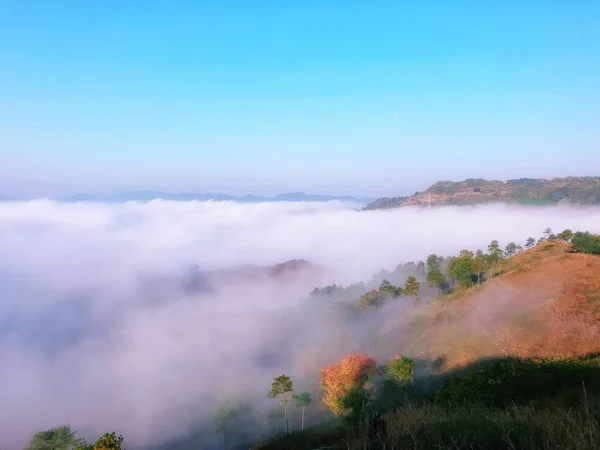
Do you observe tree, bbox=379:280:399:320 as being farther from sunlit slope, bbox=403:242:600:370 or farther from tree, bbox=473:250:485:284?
tree, bbox=473:250:485:284

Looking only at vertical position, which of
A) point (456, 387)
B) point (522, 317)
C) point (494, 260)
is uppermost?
point (494, 260)

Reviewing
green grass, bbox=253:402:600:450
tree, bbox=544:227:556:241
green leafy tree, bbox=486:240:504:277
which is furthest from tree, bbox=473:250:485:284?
green grass, bbox=253:402:600:450

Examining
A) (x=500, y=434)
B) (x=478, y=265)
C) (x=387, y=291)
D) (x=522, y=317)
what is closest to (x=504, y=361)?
(x=522, y=317)

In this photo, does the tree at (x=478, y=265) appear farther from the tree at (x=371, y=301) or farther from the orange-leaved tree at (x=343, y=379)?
the orange-leaved tree at (x=343, y=379)

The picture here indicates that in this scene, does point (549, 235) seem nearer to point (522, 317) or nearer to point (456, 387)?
point (522, 317)

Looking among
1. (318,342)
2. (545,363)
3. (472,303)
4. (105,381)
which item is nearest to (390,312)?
(318,342)

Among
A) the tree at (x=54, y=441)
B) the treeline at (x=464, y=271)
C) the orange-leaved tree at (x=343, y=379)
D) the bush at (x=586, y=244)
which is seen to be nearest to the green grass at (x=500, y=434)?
the orange-leaved tree at (x=343, y=379)
